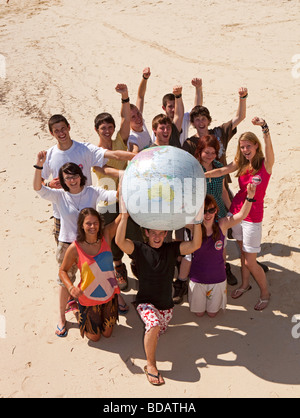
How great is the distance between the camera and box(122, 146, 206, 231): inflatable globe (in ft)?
12.3

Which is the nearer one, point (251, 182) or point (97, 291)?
point (97, 291)

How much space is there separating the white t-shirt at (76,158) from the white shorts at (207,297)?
1.69 meters

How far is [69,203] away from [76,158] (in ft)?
1.78

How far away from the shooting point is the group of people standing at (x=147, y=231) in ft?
15.2

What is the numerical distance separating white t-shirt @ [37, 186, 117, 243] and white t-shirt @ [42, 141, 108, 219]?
0.83 feet

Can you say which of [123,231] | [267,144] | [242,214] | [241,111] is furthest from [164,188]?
[241,111]

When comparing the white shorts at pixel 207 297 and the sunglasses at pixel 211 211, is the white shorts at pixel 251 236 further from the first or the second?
the sunglasses at pixel 211 211

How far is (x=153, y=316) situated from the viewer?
15.0ft

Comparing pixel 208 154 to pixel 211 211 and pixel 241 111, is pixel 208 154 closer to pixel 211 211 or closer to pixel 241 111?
pixel 211 211

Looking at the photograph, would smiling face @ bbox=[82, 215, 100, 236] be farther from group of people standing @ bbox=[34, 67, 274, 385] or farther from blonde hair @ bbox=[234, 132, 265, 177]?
blonde hair @ bbox=[234, 132, 265, 177]

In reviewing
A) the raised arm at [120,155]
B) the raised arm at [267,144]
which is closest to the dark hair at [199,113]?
the raised arm at [267,144]

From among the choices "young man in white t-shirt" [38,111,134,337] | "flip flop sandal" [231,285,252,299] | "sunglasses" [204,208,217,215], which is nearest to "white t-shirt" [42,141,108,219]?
"young man in white t-shirt" [38,111,134,337]
